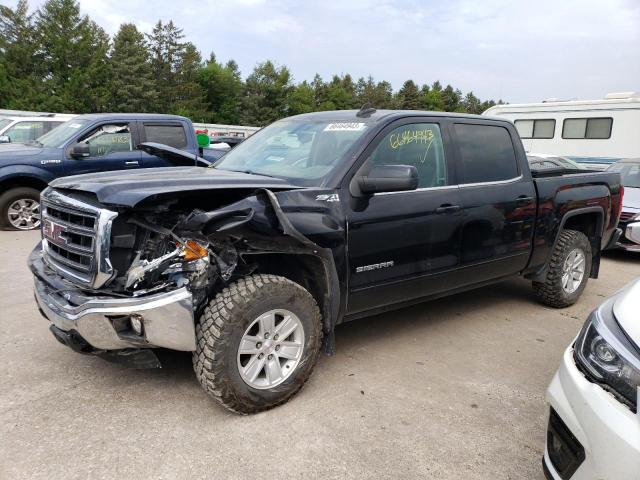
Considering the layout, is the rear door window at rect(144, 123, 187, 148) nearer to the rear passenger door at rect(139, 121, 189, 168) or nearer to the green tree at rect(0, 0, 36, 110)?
the rear passenger door at rect(139, 121, 189, 168)

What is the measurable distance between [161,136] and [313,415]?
6.52 metres

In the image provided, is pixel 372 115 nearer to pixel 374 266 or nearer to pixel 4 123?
pixel 374 266

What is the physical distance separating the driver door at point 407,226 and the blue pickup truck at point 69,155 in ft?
16.0

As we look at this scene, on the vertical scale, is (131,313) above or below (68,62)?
below

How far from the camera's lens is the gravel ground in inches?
97.7

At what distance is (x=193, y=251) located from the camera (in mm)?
2725

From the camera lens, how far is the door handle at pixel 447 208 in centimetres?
372

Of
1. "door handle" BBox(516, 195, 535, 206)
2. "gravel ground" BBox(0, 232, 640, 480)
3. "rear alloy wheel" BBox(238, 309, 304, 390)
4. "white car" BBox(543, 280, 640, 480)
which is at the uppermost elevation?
"door handle" BBox(516, 195, 535, 206)

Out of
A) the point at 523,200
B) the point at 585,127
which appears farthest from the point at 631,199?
the point at 585,127

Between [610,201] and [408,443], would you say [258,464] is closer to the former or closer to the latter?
[408,443]

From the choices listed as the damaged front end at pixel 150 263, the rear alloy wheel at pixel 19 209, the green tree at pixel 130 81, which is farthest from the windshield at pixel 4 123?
the green tree at pixel 130 81

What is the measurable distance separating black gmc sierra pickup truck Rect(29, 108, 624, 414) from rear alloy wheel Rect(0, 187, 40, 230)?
5144mm

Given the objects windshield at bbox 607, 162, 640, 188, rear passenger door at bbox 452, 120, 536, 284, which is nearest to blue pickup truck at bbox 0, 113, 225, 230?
rear passenger door at bbox 452, 120, 536, 284

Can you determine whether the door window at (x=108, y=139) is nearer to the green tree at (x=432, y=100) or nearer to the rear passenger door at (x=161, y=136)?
the rear passenger door at (x=161, y=136)
